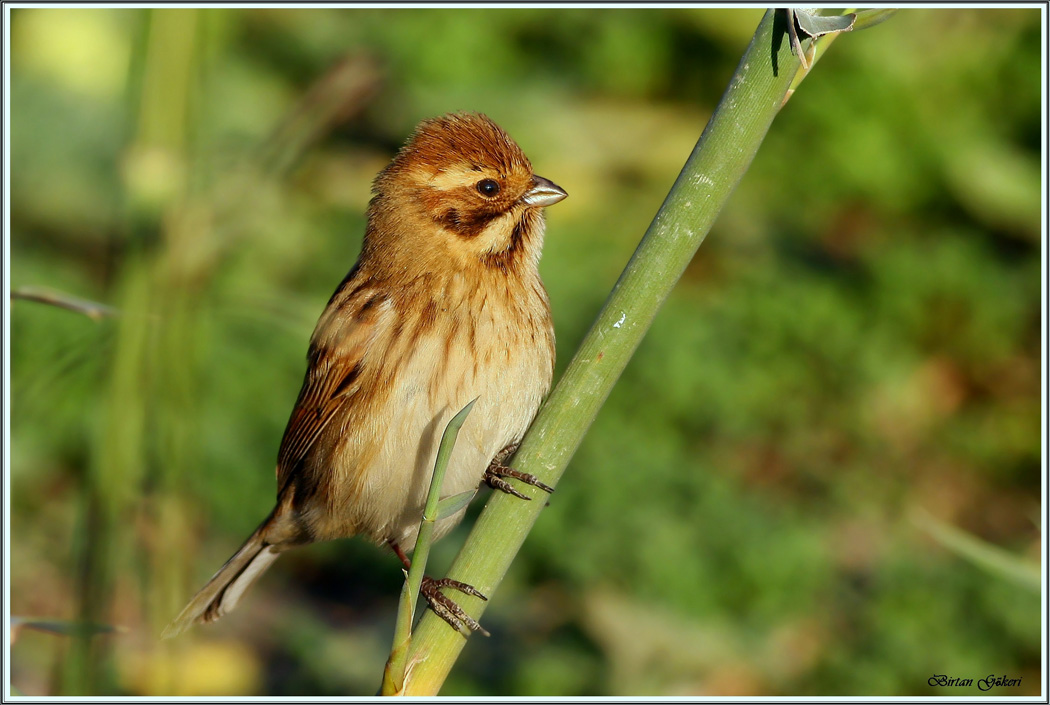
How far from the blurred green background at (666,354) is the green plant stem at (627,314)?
965 millimetres

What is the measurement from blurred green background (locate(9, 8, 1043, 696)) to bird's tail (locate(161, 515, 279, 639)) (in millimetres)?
160

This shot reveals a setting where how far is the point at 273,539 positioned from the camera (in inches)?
86.5

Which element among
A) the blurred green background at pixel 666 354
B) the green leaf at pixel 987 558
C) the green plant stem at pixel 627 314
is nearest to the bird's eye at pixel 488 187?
the blurred green background at pixel 666 354

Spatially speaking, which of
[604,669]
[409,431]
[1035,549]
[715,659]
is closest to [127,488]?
[409,431]

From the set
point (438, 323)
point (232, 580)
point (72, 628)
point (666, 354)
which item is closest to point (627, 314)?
point (72, 628)

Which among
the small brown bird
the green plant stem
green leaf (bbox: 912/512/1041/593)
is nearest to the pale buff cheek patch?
the small brown bird

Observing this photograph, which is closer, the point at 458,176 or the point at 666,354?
the point at 458,176

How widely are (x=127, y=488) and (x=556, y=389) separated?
69cm

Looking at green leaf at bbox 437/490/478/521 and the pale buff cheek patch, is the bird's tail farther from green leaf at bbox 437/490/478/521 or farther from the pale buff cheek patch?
green leaf at bbox 437/490/478/521

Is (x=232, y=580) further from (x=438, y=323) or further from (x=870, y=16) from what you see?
(x=870, y=16)

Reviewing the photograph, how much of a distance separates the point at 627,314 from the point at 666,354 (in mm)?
2874

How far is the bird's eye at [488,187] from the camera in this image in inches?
73.0

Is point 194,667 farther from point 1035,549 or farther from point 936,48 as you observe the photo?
point 936,48

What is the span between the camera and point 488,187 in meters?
1.86
